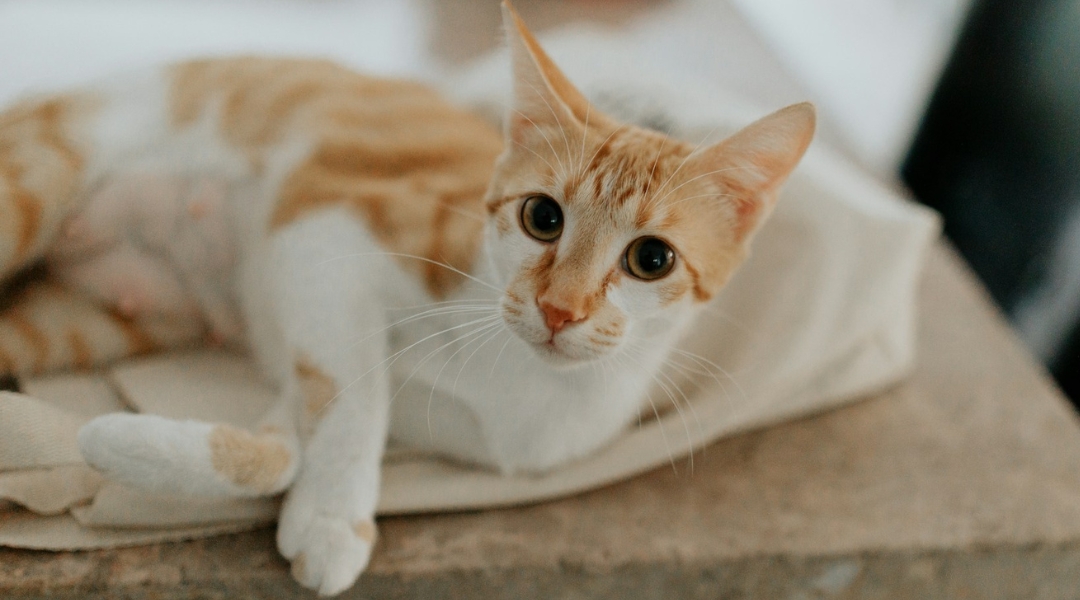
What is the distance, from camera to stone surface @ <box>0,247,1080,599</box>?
101 cm

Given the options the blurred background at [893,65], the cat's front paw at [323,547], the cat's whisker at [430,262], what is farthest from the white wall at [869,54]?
the cat's front paw at [323,547]

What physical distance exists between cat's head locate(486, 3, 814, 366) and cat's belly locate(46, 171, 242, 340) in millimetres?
631

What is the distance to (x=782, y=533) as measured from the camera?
1176 mm

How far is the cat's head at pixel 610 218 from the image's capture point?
2.90 ft

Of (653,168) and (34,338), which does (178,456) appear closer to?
(34,338)

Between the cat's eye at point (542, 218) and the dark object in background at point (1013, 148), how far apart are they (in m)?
1.68

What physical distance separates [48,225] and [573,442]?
0.92m

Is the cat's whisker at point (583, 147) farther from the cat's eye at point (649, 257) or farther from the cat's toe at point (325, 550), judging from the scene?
the cat's toe at point (325, 550)

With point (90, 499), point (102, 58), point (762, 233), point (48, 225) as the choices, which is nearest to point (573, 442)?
point (762, 233)

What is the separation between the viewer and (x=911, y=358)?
150cm

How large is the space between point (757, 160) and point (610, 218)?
19 cm

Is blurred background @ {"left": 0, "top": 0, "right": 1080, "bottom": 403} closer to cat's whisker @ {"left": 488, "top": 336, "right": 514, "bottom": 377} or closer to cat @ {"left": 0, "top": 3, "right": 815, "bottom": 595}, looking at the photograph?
cat @ {"left": 0, "top": 3, "right": 815, "bottom": 595}

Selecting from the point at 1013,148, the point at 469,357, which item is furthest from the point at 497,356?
the point at 1013,148

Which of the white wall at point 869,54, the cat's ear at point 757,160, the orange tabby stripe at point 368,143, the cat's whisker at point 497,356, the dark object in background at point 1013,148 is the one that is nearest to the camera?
the cat's ear at point 757,160
